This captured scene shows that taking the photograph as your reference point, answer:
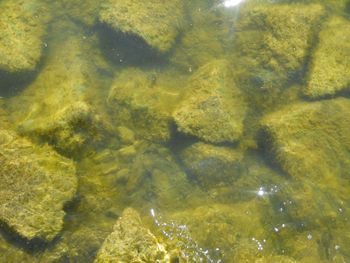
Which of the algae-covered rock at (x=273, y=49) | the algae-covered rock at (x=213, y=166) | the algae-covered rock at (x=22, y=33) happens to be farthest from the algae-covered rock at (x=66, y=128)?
the algae-covered rock at (x=273, y=49)

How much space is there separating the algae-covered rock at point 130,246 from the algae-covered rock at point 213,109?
137 cm

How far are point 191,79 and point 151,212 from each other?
179 cm

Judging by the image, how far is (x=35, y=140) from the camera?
13.3 ft

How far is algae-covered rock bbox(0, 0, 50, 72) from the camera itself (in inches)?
188

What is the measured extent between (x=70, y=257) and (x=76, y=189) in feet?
2.14

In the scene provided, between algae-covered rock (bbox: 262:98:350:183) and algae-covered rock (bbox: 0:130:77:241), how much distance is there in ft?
7.47

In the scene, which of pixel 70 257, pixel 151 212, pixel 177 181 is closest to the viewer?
pixel 70 257

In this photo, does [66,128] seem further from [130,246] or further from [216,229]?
[216,229]

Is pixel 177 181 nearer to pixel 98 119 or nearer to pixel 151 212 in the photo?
pixel 151 212

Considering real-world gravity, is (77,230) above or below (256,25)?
below

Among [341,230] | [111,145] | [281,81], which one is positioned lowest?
[341,230]

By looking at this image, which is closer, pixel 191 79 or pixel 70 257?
pixel 70 257

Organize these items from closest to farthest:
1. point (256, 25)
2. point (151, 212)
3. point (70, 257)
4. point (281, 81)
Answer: point (70, 257) < point (151, 212) < point (281, 81) < point (256, 25)

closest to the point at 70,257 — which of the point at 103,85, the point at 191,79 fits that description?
the point at 103,85
